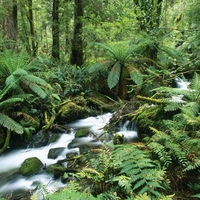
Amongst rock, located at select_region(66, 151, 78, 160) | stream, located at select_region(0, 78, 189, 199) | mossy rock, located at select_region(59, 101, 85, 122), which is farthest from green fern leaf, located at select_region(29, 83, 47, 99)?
rock, located at select_region(66, 151, 78, 160)

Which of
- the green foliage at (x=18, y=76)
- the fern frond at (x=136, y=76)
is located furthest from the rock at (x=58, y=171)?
the fern frond at (x=136, y=76)

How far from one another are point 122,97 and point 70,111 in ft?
5.95

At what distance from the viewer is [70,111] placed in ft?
18.7

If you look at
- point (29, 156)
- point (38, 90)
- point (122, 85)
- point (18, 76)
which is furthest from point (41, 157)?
point (122, 85)

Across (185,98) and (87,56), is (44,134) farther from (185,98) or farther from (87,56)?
(87,56)

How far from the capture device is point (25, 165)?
396cm

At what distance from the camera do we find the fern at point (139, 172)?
73.5 inches

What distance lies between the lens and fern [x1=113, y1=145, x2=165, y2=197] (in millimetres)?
1868

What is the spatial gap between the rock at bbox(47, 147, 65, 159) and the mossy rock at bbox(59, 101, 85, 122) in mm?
1118

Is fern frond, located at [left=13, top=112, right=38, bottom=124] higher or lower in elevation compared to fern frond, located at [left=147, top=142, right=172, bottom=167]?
lower

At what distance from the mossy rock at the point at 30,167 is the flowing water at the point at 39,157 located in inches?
3.1

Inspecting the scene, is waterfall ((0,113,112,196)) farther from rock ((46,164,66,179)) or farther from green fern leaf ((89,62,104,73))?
green fern leaf ((89,62,104,73))

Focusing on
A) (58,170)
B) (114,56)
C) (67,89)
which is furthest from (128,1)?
(58,170)

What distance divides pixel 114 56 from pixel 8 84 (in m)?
3.19
